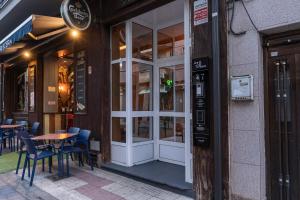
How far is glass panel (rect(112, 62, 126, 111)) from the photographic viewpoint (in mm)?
5948

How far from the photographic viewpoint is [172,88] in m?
6.02

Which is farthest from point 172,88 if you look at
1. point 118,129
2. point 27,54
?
point 27,54

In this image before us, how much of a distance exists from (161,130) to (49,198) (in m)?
2.96

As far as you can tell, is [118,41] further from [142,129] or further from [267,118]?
[267,118]

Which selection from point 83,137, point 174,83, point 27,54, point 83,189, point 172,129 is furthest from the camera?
point 27,54

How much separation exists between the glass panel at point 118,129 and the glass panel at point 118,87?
0.27 meters

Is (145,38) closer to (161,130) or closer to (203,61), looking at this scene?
(161,130)

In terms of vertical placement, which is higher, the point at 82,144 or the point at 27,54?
the point at 27,54

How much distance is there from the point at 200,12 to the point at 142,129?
3202 mm

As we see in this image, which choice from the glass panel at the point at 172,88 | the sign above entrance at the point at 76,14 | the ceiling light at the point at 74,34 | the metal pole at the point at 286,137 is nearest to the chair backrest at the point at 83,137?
the glass panel at the point at 172,88

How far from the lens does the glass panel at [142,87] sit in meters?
5.96

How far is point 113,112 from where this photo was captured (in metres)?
6.02

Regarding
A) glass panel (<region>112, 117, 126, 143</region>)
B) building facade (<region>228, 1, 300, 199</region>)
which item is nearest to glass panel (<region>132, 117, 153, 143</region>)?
glass panel (<region>112, 117, 126, 143</region>)

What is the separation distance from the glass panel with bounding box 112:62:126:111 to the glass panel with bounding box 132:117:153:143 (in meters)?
0.51
